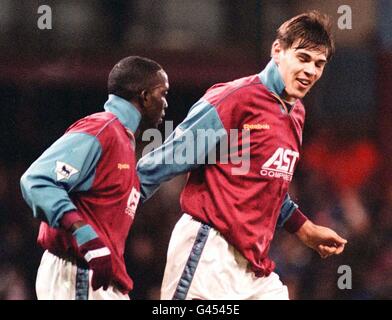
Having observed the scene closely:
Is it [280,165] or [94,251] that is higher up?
[280,165]

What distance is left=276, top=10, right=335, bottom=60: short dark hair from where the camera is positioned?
3062mm

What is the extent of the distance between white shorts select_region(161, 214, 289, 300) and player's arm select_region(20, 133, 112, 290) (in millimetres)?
298

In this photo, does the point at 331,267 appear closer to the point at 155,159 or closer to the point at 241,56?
the point at 241,56

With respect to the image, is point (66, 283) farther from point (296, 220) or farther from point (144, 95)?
point (296, 220)

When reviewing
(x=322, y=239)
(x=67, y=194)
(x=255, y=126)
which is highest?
(x=255, y=126)

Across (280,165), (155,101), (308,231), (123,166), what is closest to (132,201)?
(123,166)

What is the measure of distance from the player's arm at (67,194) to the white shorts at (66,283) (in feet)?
0.15

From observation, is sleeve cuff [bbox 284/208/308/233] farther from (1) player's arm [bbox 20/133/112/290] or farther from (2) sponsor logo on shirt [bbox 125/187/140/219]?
(1) player's arm [bbox 20/133/112/290]

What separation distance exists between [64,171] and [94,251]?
264 millimetres

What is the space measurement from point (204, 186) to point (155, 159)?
0.63 ft

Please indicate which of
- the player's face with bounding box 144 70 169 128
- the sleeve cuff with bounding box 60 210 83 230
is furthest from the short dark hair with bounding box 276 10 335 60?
the sleeve cuff with bounding box 60 210 83 230

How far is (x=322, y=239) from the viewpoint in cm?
329
